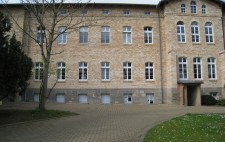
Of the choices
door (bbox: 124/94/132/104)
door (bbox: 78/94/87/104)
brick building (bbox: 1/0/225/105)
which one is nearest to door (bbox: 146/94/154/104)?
brick building (bbox: 1/0/225/105)

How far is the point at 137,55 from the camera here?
35219 millimetres

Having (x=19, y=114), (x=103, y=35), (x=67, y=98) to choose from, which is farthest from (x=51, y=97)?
(x=19, y=114)

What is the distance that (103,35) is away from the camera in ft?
116

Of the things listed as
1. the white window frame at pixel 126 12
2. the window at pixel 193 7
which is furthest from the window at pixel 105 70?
the window at pixel 193 7

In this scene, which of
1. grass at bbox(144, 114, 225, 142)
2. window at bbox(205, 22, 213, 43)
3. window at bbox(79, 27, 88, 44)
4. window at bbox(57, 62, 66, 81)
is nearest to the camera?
grass at bbox(144, 114, 225, 142)

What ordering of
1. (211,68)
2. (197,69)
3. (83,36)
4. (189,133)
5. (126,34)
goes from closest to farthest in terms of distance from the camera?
(189,133) < (197,69) < (83,36) < (211,68) < (126,34)

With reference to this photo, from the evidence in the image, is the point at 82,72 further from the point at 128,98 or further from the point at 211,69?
the point at 211,69

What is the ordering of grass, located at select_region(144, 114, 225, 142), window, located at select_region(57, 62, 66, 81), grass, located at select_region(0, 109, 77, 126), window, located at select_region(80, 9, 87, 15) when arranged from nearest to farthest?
grass, located at select_region(144, 114, 225, 142) → grass, located at select_region(0, 109, 77, 126) → window, located at select_region(57, 62, 66, 81) → window, located at select_region(80, 9, 87, 15)

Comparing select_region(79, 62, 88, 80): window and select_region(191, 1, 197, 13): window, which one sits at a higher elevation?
select_region(191, 1, 197, 13): window

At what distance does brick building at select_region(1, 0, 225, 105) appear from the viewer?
34.3 meters

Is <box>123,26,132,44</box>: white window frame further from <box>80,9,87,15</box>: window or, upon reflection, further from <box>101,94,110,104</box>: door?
<box>101,94,110,104</box>: door

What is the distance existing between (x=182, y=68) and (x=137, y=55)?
5261 mm

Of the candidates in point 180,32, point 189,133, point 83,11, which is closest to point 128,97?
point 180,32

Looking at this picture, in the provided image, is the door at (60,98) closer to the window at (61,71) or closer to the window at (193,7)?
the window at (61,71)
